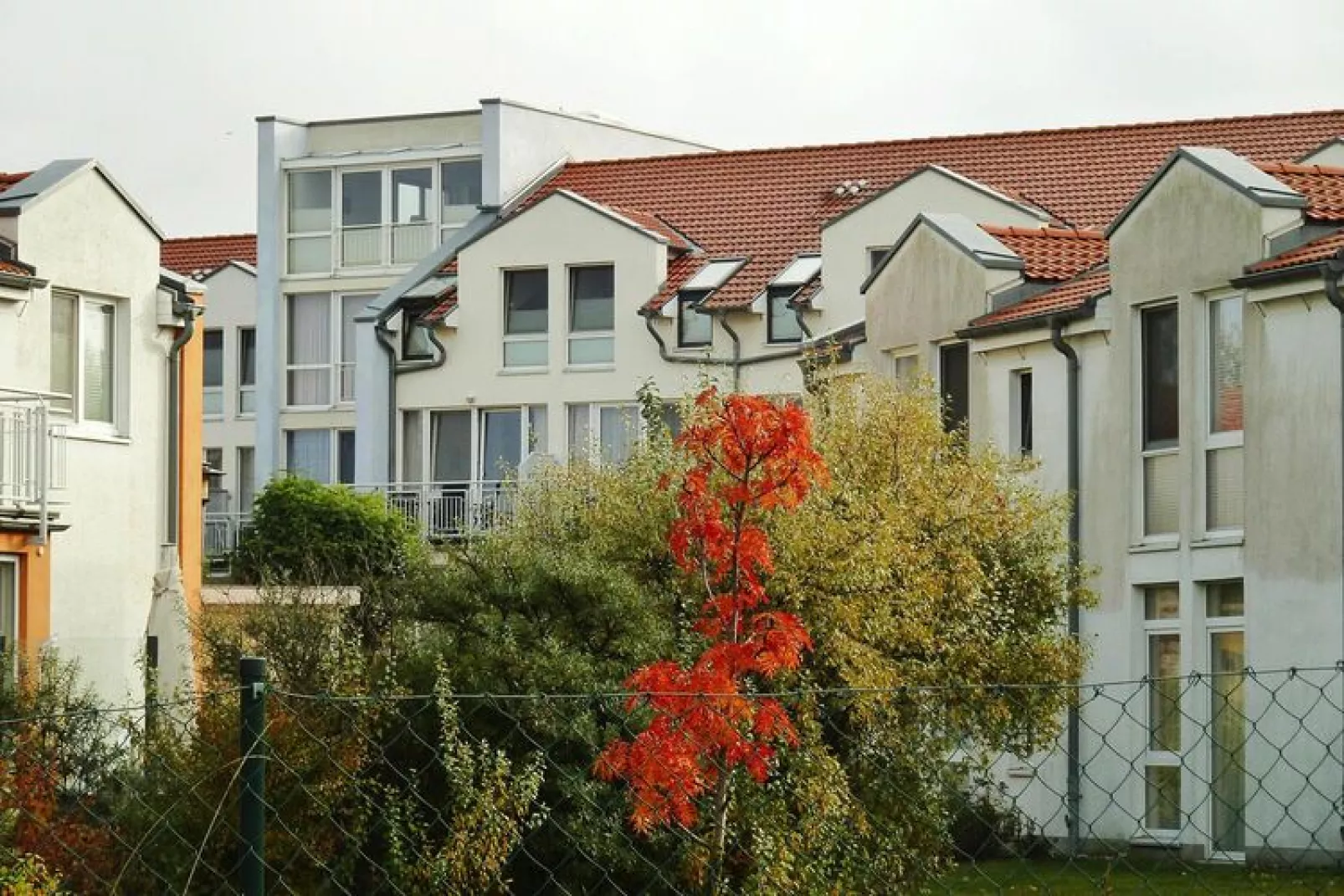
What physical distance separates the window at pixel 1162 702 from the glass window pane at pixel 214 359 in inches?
1453

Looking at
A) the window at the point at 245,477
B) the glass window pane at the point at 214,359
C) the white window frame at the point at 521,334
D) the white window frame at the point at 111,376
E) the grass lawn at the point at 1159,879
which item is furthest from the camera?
the glass window pane at the point at 214,359

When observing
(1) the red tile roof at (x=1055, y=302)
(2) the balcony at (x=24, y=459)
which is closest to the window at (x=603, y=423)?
(1) the red tile roof at (x=1055, y=302)

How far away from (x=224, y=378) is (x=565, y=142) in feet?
31.6

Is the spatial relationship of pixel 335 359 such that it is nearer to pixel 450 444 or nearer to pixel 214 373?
pixel 214 373

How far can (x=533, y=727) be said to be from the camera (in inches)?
670

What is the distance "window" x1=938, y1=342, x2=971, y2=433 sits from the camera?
31.4 m

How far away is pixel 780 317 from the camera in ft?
160

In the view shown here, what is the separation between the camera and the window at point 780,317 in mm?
48312

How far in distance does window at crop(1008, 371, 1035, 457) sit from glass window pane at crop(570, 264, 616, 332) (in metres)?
21.6

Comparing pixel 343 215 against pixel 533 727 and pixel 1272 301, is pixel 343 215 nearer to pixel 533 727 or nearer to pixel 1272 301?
pixel 1272 301

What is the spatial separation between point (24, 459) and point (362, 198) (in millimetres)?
28826

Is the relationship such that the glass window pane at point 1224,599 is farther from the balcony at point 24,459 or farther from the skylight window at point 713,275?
the skylight window at point 713,275

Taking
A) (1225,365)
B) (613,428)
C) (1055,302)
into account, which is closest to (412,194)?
(613,428)

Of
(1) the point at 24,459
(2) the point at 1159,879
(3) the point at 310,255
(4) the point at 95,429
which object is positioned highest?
(3) the point at 310,255
